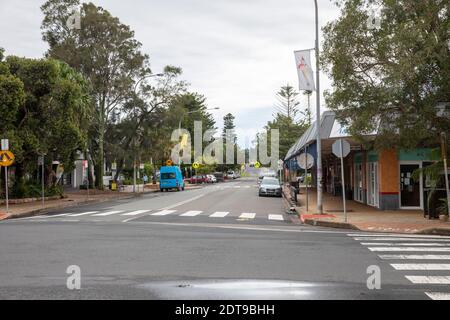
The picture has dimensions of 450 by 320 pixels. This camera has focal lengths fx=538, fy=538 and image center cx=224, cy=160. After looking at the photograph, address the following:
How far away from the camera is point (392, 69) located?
16828 mm

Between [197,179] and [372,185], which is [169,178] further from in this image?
[197,179]

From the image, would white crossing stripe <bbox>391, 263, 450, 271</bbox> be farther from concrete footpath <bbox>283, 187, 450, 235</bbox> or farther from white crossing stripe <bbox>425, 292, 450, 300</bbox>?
concrete footpath <bbox>283, 187, 450, 235</bbox>

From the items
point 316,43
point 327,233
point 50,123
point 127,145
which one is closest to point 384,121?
point 327,233

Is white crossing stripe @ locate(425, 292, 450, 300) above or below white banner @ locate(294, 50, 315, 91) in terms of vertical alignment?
below

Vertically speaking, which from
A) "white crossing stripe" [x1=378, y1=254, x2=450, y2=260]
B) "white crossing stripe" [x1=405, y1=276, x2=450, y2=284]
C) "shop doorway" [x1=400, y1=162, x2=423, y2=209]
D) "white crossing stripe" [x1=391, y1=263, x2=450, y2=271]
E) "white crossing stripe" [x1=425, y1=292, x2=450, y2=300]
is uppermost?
"shop doorway" [x1=400, y1=162, x2=423, y2=209]

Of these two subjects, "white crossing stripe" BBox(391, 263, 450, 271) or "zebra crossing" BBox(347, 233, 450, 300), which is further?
"white crossing stripe" BBox(391, 263, 450, 271)

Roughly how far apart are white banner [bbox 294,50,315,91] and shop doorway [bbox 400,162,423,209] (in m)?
6.74

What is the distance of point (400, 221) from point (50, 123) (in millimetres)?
21284

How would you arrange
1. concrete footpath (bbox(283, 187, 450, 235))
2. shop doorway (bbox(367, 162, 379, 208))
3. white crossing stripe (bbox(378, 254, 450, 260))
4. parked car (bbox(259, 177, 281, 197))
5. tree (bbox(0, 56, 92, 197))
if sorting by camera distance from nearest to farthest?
1. white crossing stripe (bbox(378, 254, 450, 260))
2. concrete footpath (bbox(283, 187, 450, 235))
3. shop doorway (bbox(367, 162, 379, 208))
4. tree (bbox(0, 56, 92, 197))
5. parked car (bbox(259, 177, 281, 197))

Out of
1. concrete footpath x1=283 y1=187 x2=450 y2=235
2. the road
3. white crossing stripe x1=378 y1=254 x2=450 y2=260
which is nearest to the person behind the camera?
the road

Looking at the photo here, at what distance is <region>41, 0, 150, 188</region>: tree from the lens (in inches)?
1754

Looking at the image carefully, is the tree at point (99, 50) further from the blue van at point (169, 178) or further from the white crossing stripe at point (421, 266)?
the white crossing stripe at point (421, 266)

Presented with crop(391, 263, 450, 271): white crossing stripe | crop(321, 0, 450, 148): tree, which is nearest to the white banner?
crop(321, 0, 450, 148): tree
